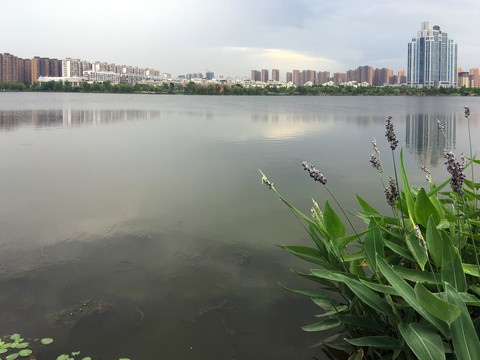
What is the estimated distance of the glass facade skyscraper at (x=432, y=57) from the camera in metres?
125

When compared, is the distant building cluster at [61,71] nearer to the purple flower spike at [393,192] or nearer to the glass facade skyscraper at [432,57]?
the glass facade skyscraper at [432,57]

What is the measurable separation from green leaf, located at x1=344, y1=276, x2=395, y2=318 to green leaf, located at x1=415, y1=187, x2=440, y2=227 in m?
0.47

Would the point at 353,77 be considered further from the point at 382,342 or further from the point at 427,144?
the point at 382,342

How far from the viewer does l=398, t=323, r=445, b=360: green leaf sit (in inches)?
55.7

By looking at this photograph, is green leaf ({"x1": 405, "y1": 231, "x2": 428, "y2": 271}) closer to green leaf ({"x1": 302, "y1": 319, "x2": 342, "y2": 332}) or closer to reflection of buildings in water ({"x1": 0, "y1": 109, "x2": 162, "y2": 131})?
green leaf ({"x1": 302, "y1": 319, "x2": 342, "y2": 332})

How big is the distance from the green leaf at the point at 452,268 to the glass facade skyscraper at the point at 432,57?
13861cm

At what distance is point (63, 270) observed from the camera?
10.7 ft

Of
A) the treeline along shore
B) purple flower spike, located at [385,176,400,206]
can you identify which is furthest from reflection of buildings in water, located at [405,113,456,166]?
the treeline along shore

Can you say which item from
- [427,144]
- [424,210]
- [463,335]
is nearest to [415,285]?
[463,335]

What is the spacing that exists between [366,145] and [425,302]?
32.8ft

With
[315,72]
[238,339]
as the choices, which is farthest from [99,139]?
[315,72]

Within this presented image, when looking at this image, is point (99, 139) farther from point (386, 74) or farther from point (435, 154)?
point (386, 74)

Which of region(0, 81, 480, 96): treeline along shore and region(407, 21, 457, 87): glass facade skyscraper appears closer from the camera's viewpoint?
region(0, 81, 480, 96): treeline along shore

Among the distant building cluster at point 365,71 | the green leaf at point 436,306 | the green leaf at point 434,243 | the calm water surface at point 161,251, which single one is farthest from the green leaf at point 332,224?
the distant building cluster at point 365,71
